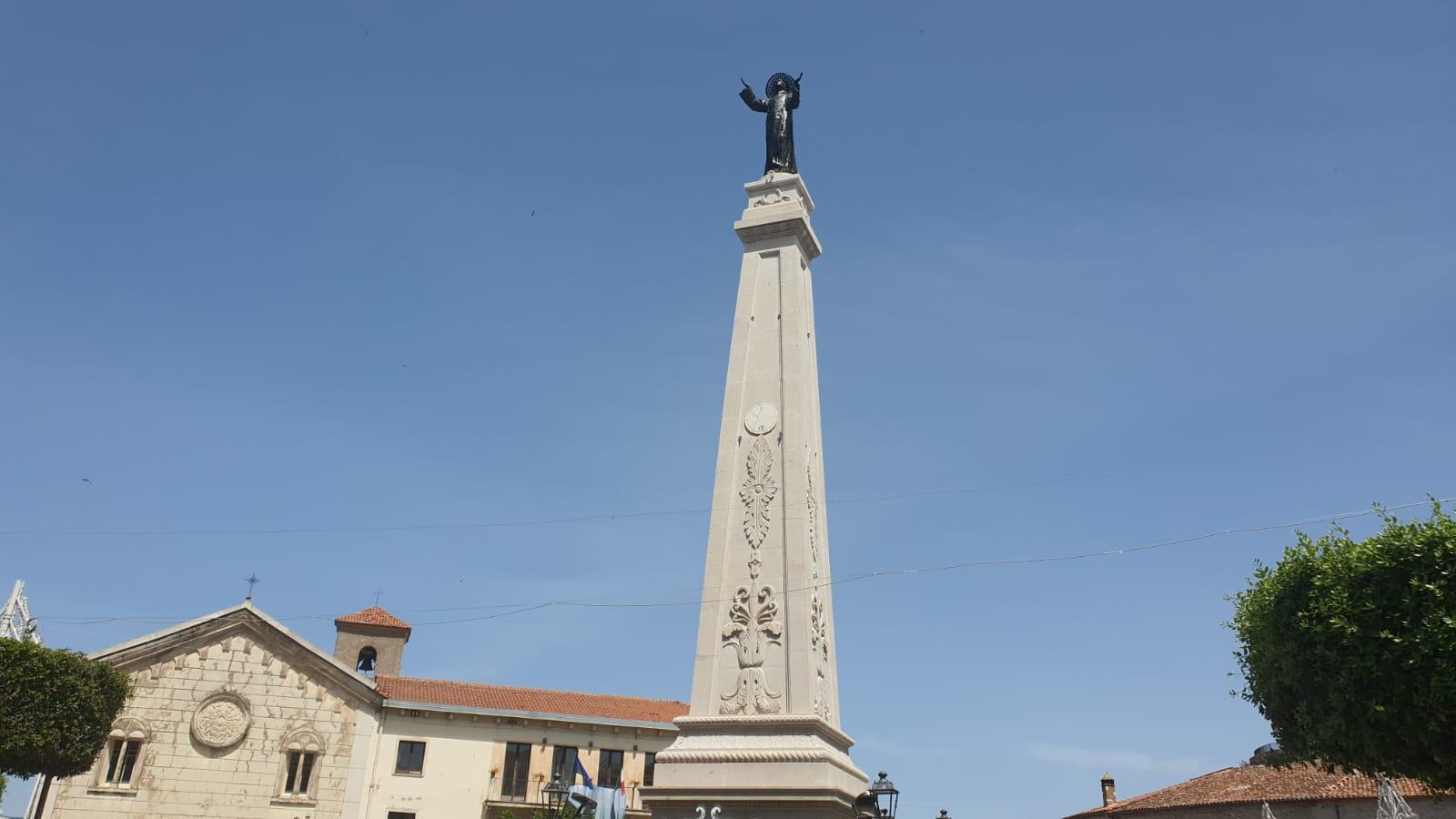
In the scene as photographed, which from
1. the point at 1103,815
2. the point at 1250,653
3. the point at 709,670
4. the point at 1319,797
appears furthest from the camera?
the point at 1103,815

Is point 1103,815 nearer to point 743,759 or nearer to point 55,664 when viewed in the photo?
point 743,759

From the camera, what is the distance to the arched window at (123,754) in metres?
30.8

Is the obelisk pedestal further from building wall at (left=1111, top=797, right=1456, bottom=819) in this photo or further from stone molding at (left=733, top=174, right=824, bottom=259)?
building wall at (left=1111, top=797, right=1456, bottom=819)

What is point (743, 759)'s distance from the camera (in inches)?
495

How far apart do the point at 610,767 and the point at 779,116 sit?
83.0 ft

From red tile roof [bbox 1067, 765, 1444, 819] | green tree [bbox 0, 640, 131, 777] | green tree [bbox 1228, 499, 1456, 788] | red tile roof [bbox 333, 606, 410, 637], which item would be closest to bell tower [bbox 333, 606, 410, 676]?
red tile roof [bbox 333, 606, 410, 637]

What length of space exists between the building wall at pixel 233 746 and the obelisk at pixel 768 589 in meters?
23.5

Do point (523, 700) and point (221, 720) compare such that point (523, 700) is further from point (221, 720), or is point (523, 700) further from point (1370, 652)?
point (1370, 652)

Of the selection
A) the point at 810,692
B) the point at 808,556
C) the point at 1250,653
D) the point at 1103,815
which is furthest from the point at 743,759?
the point at 1103,815

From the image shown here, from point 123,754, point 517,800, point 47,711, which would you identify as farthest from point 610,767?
point 47,711

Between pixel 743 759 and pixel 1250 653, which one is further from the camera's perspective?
pixel 1250 653

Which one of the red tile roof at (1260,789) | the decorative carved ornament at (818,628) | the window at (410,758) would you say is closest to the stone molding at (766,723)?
the decorative carved ornament at (818,628)

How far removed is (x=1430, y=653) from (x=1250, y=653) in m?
3.26

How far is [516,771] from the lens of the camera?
34.3 metres
